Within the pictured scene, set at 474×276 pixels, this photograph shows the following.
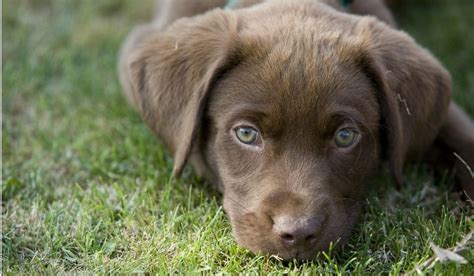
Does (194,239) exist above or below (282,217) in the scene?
below

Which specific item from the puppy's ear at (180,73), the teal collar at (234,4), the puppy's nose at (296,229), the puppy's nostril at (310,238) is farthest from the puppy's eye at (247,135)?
the teal collar at (234,4)

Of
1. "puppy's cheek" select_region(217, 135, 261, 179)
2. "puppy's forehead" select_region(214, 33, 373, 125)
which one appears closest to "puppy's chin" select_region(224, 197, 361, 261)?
"puppy's cheek" select_region(217, 135, 261, 179)

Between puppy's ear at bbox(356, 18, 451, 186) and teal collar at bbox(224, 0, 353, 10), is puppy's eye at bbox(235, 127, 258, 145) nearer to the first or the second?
puppy's ear at bbox(356, 18, 451, 186)

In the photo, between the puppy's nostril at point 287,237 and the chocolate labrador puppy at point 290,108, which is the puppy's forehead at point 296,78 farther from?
the puppy's nostril at point 287,237

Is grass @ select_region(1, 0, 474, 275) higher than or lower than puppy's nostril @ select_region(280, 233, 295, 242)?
lower

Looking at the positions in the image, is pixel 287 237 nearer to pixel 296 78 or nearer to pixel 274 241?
pixel 274 241

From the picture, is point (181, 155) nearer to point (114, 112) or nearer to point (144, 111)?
point (144, 111)

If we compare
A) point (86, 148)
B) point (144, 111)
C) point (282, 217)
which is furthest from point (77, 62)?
point (282, 217)
